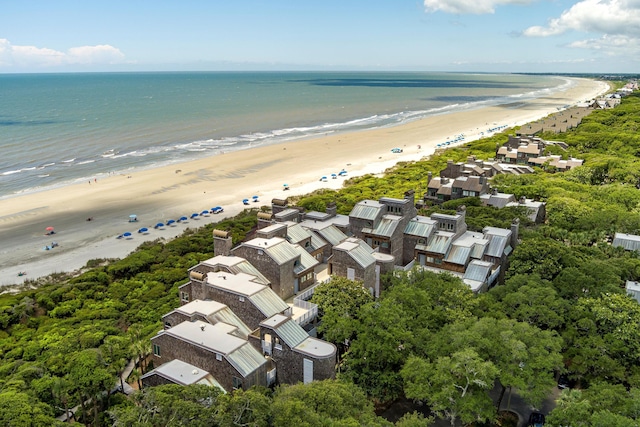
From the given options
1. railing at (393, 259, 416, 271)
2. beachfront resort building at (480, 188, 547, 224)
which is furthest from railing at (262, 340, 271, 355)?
beachfront resort building at (480, 188, 547, 224)

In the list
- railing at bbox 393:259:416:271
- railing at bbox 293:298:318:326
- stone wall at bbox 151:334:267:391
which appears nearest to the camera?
stone wall at bbox 151:334:267:391

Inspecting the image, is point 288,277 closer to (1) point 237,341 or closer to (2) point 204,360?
(1) point 237,341

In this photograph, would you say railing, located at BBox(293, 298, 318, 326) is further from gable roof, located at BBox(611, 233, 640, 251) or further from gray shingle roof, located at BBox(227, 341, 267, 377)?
gable roof, located at BBox(611, 233, 640, 251)

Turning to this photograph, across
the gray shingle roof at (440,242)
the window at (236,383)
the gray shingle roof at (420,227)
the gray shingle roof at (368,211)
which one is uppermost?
the gray shingle roof at (368,211)

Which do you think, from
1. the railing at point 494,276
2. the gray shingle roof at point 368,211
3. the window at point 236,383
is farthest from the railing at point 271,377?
the railing at point 494,276

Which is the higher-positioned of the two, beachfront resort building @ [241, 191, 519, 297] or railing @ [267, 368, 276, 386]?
beachfront resort building @ [241, 191, 519, 297]

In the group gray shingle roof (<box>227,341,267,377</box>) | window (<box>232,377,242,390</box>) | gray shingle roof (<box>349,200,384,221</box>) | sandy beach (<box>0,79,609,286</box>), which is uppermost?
gray shingle roof (<box>349,200,384,221</box>)

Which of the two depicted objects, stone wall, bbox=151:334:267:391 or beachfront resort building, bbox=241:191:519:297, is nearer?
stone wall, bbox=151:334:267:391

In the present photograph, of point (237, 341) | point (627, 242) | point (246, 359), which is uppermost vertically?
point (237, 341)

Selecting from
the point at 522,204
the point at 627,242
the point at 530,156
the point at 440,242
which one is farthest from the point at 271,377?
the point at 530,156

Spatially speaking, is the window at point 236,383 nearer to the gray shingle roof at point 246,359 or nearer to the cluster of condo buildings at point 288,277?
the cluster of condo buildings at point 288,277
